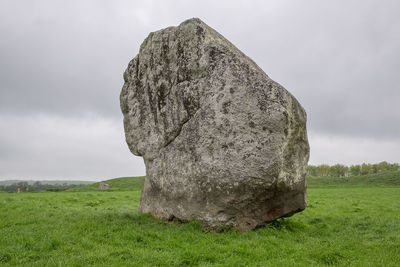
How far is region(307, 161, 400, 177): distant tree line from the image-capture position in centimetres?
15575

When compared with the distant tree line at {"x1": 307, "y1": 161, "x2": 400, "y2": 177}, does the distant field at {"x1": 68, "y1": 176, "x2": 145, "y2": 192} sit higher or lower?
lower

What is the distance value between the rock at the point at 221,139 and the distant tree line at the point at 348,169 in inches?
6145

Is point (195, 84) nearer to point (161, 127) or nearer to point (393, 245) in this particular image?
point (161, 127)

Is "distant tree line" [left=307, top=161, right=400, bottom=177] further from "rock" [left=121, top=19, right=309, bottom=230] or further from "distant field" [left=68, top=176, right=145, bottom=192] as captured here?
"rock" [left=121, top=19, right=309, bottom=230]

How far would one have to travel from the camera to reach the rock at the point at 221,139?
1105 cm

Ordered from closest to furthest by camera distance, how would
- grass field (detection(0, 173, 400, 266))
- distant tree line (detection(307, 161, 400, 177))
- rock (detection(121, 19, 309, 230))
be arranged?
grass field (detection(0, 173, 400, 266))
rock (detection(121, 19, 309, 230))
distant tree line (detection(307, 161, 400, 177))

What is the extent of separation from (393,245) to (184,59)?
9399mm

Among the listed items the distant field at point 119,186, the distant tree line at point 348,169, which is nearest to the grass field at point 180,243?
the distant field at point 119,186

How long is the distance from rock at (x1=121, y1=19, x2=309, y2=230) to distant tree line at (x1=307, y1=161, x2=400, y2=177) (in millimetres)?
156078

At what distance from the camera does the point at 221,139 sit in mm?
11266

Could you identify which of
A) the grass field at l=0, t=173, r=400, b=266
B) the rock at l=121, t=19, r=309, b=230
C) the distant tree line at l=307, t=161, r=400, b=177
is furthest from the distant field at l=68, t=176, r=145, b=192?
the distant tree line at l=307, t=161, r=400, b=177

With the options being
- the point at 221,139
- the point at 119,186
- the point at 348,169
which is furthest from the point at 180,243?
the point at 348,169

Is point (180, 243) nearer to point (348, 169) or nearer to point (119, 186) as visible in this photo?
point (119, 186)

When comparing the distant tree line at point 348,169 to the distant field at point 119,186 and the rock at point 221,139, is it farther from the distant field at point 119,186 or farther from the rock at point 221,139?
the rock at point 221,139
